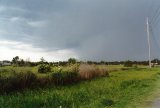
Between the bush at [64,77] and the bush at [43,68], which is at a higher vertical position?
the bush at [43,68]

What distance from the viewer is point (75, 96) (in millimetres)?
20797

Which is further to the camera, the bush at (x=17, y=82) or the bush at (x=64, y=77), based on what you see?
the bush at (x=64, y=77)

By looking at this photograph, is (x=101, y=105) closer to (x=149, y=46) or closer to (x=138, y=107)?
(x=138, y=107)

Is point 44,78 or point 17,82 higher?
point 44,78

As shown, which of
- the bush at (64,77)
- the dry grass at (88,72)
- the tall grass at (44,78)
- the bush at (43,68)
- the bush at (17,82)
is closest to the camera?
the bush at (17,82)

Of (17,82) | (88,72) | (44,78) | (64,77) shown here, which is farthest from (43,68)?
(17,82)

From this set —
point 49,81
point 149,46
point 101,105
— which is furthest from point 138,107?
point 149,46

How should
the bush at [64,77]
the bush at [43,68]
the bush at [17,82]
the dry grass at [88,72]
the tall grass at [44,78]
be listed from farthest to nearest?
the bush at [43,68], the dry grass at [88,72], the bush at [64,77], the tall grass at [44,78], the bush at [17,82]

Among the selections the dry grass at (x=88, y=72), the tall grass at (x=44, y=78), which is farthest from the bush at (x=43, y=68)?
the tall grass at (x=44, y=78)

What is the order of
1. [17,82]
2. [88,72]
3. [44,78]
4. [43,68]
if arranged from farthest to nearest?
[43,68] → [88,72] → [44,78] → [17,82]

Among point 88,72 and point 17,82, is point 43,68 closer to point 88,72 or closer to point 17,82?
point 88,72

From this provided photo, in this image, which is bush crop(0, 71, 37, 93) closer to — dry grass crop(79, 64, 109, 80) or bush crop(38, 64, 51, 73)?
dry grass crop(79, 64, 109, 80)

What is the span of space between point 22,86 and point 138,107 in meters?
9.70

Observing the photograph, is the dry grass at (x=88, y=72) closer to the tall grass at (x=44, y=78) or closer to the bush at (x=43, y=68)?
the tall grass at (x=44, y=78)
